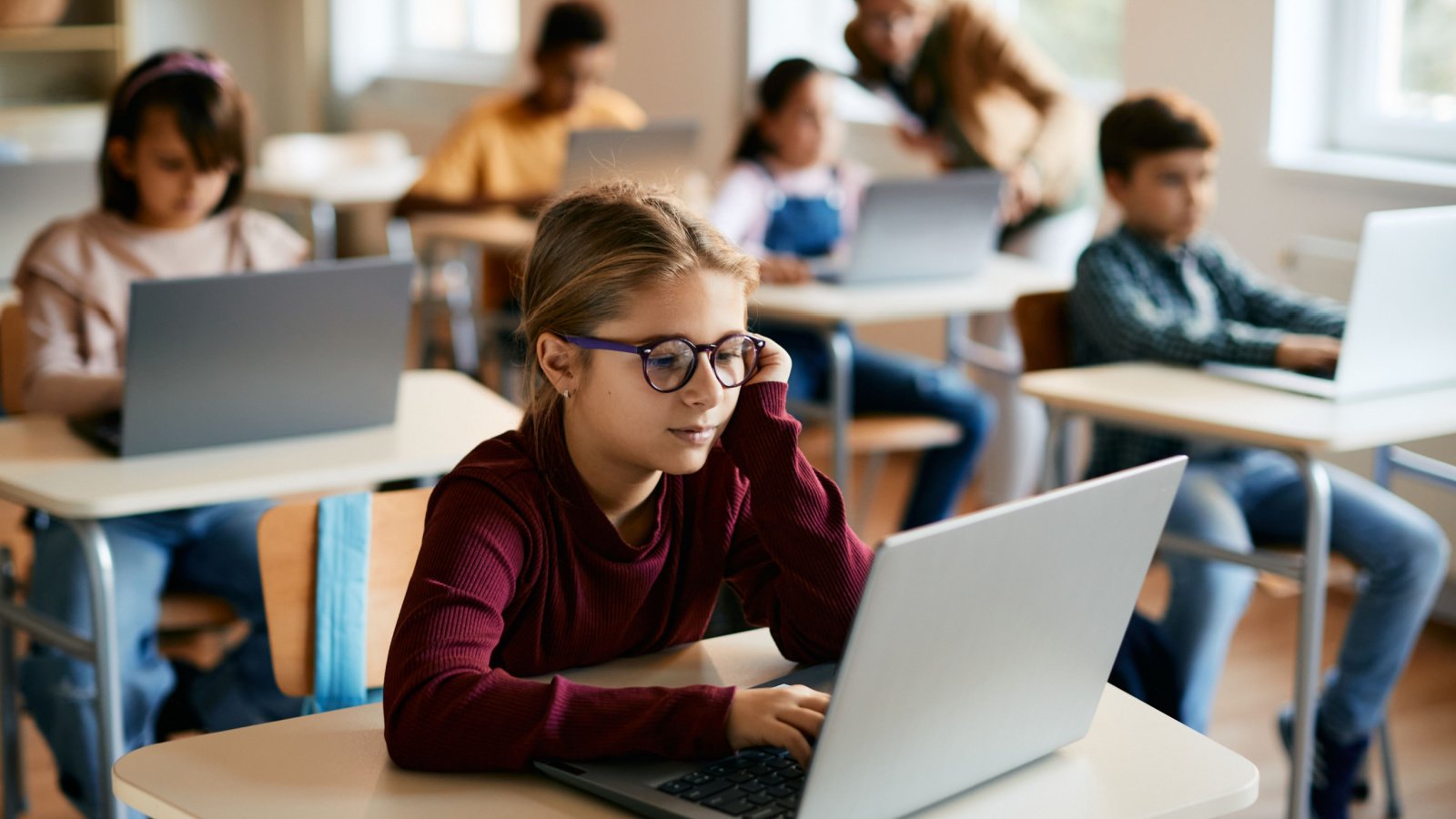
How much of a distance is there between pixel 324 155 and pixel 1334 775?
3.80m

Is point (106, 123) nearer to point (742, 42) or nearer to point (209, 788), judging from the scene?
point (209, 788)

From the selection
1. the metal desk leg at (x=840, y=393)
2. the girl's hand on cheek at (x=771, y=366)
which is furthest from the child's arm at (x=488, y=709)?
the metal desk leg at (x=840, y=393)

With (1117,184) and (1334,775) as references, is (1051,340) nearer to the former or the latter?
(1117,184)

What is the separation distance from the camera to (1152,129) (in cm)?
252

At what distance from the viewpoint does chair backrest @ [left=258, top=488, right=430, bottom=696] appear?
1.46m

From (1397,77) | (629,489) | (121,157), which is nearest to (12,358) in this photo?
(121,157)

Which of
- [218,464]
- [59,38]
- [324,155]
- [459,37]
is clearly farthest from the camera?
[459,37]

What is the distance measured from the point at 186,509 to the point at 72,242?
48 centimetres

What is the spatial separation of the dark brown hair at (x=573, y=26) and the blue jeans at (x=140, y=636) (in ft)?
7.65

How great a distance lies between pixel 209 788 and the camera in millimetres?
1087

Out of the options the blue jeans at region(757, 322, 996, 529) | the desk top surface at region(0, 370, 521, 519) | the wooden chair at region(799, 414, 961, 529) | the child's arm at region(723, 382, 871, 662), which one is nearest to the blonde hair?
the child's arm at region(723, 382, 871, 662)

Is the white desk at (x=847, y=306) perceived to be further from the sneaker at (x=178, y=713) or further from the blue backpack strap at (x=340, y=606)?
the blue backpack strap at (x=340, y=606)

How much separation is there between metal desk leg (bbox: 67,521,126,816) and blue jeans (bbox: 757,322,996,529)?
5.05 feet

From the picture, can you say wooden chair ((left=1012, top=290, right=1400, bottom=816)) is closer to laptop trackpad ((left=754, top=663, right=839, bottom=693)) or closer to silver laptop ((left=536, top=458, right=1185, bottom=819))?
laptop trackpad ((left=754, top=663, right=839, bottom=693))
